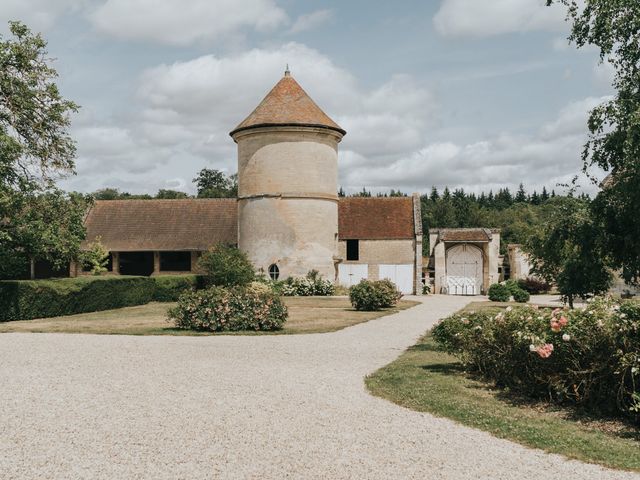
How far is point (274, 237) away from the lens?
3138cm

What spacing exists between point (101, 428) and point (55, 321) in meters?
13.4

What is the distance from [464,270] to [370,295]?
54.4 ft

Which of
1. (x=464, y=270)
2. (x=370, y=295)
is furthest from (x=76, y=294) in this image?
(x=464, y=270)

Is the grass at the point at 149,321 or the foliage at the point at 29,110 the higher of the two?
the foliage at the point at 29,110

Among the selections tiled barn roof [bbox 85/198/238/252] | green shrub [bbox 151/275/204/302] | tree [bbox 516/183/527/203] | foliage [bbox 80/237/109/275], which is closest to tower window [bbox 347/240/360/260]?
tiled barn roof [bbox 85/198/238/252]

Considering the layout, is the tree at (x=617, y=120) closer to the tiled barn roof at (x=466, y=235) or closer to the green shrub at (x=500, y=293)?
the green shrub at (x=500, y=293)

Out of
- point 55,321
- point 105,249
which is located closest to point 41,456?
point 55,321

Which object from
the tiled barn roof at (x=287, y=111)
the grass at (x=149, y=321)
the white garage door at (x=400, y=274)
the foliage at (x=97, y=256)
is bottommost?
the grass at (x=149, y=321)

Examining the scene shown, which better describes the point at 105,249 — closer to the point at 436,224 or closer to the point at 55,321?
the point at 55,321

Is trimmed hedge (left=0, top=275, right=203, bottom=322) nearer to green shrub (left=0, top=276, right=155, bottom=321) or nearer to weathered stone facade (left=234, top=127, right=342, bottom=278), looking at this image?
green shrub (left=0, top=276, right=155, bottom=321)

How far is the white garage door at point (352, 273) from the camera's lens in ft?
115

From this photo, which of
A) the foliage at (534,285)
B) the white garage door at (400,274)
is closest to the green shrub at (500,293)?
the white garage door at (400,274)

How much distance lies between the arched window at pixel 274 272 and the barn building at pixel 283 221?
0.17 feet

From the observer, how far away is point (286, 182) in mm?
31156
